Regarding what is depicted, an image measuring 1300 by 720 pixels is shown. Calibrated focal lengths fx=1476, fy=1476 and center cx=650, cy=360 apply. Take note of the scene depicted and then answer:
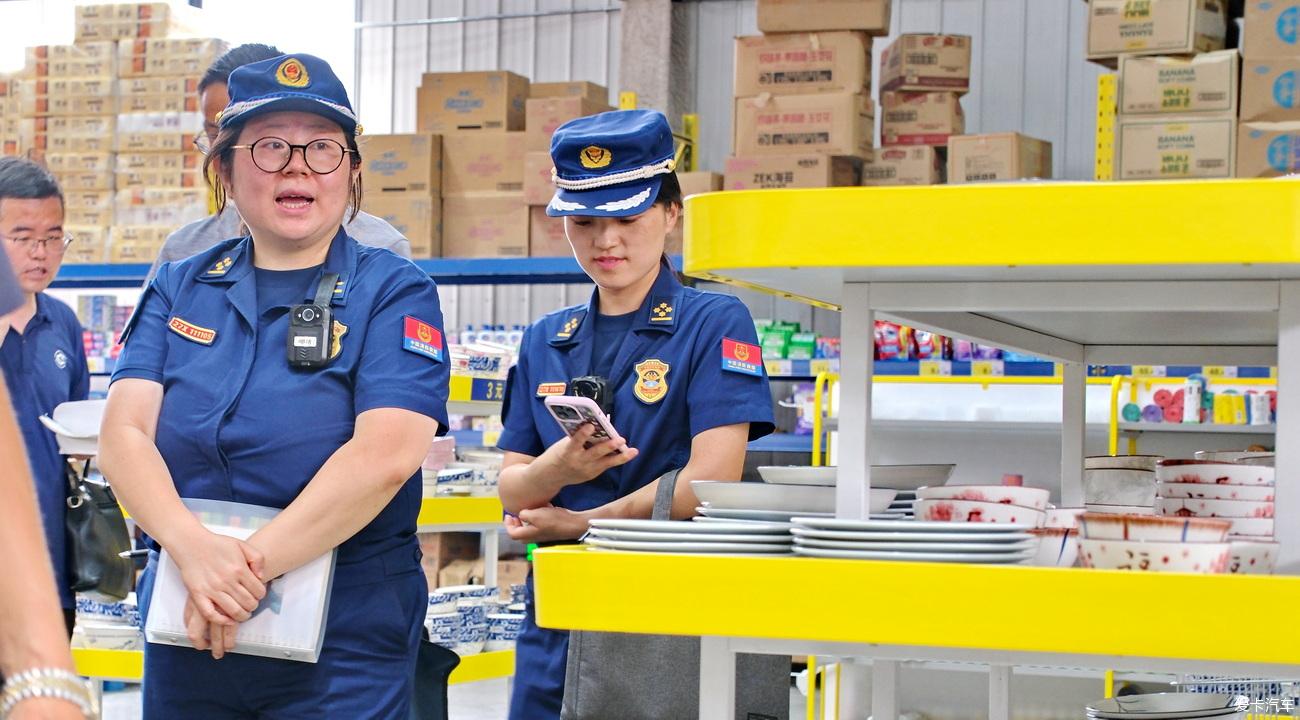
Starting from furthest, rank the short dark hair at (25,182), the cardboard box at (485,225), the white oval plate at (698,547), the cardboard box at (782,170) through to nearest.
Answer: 1. the cardboard box at (485,225)
2. the cardboard box at (782,170)
3. the short dark hair at (25,182)
4. the white oval plate at (698,547)

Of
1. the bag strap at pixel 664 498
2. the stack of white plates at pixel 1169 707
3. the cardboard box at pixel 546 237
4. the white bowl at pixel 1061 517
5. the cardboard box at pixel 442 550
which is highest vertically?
the cardboard box at pixel 546 237

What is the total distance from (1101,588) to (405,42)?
9557 mm

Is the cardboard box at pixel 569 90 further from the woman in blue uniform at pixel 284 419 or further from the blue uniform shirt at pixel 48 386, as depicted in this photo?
the woman in blue uniform at pixel 284 419

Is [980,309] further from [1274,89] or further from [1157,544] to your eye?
[1274,89]

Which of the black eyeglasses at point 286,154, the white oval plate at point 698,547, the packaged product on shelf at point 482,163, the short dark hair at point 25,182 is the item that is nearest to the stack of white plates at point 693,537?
the white oval plate at point 698,547

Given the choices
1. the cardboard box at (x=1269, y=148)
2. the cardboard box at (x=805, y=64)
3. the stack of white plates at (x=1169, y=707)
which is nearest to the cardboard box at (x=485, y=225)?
the cardboard box at (x=805, y=64)

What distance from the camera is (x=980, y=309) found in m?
1.38

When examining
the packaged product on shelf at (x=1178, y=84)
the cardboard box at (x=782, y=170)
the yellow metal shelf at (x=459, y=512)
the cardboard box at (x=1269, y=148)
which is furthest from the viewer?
the cardboard box at (x=782, y=170)

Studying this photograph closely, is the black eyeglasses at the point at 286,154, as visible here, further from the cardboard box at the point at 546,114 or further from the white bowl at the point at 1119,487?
the cardboard box at the point at 546,114

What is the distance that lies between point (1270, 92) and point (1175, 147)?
381mm

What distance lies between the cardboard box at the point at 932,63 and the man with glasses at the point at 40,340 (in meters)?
4.20

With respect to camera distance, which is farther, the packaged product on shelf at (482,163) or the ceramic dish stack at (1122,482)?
the packaged product on shelf at (482,163)

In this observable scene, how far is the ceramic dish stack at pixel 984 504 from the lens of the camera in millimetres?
1343

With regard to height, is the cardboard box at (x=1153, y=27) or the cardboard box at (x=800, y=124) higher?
the cardboard box at (x=1153, y=27)
